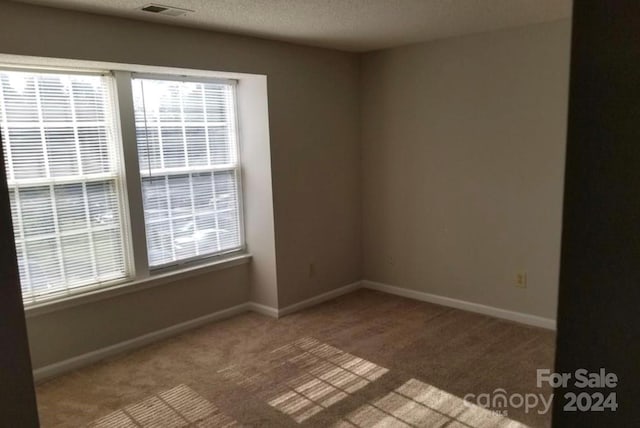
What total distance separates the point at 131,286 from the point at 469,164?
283 cm

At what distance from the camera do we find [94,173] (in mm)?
3318

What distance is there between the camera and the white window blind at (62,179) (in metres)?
2.97

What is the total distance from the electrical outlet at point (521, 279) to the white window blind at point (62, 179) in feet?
10.1

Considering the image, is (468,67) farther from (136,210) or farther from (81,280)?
(81,280)

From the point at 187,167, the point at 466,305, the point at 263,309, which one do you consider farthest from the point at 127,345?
the point at 466,305

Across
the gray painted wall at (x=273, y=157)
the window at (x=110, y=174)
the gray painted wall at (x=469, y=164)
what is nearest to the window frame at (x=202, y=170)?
the window at (x=110, y=174)

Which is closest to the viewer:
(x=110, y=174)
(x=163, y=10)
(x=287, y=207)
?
(x=163, y=10)

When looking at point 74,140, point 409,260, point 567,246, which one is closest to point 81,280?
point 74,140

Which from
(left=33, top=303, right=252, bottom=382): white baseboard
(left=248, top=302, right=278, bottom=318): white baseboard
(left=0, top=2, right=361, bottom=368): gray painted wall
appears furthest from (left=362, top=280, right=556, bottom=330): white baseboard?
(left=33, top=303, right=252, bottom=382): white baseboard

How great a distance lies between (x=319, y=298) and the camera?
4.45 m

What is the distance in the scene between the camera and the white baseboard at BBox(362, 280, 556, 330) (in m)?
3.71

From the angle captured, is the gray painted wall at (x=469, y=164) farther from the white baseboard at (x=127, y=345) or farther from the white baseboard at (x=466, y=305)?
the white baseboard at (x=127, y=345)

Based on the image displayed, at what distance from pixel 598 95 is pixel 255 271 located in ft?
12.4

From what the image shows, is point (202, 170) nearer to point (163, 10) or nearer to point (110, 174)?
point (110, 174)
